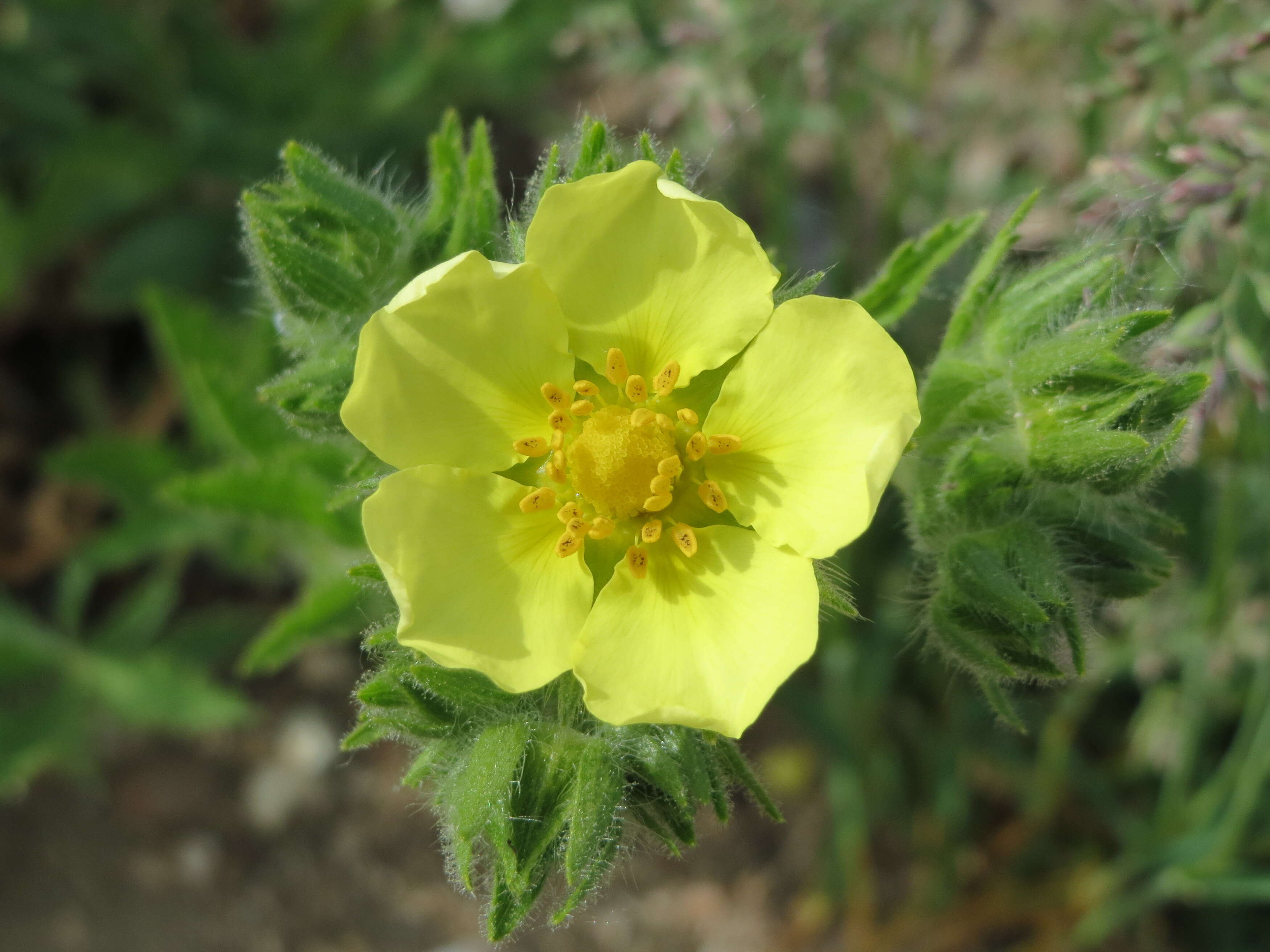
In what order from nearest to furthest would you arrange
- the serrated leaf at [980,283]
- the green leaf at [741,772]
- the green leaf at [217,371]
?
the green leaf at [741,772], the serrated leaf at [980,283], the green leaf at [217,371]

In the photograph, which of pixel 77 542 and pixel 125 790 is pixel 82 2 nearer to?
pixel 77 542

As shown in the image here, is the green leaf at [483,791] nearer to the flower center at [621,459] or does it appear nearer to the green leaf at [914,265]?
the flower center at [621,459]

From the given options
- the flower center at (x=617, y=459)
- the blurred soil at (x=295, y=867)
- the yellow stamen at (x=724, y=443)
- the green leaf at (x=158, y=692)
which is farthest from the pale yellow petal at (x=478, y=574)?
the blurred soil at (x=295, y=867)

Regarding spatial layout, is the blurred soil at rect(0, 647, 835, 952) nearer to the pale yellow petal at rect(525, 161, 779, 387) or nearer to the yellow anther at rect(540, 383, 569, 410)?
the yellow anther at rect(540, 383, 569, 410)

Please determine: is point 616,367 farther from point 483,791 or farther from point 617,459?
point 483,791

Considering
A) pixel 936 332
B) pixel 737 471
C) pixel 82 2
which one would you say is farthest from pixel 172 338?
pixel 936 332

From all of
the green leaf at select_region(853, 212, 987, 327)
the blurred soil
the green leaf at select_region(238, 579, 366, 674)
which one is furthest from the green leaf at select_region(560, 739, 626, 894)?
the blurred soil
